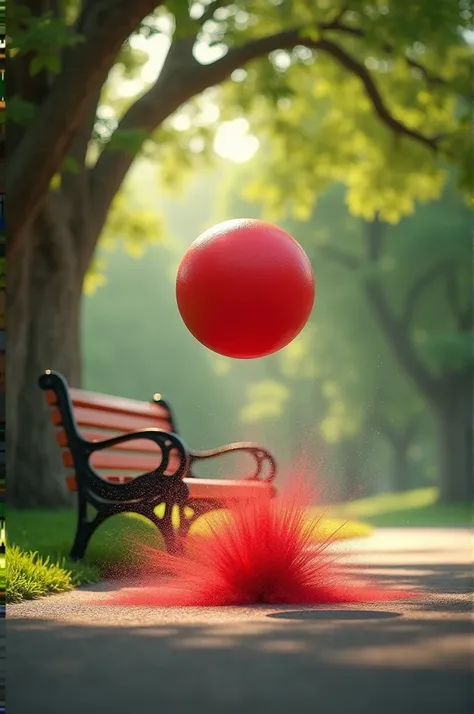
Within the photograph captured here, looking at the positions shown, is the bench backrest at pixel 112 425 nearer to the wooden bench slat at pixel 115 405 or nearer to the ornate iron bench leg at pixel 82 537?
the wooden bench slat at pixel 115 405

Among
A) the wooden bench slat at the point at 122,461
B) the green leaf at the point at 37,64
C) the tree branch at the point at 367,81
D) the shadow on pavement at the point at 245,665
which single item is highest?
the tree branch at the point at 367,81

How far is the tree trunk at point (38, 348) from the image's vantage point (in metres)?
13.8

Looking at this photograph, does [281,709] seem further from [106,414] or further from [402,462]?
[402,462]

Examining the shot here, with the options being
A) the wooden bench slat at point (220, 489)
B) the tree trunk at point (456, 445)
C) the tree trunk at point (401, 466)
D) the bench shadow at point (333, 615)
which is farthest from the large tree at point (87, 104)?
the tree trunk at point (401, 466)

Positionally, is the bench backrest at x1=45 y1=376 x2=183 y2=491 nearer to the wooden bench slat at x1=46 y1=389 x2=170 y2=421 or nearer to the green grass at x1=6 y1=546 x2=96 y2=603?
the wooden bench slat at x1=46 y1=389 x2=170 y2=421

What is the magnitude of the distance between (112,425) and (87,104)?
315 cm

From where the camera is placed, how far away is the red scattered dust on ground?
5.84 metres

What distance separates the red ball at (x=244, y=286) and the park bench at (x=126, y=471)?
765mm

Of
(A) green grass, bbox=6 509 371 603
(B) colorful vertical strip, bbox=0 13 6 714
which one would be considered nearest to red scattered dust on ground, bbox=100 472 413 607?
(A) green grass, bbox=6 509 371 603

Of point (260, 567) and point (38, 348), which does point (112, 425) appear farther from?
point (38, 348)

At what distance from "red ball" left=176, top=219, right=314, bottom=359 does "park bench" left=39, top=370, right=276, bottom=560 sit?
0.76 metres

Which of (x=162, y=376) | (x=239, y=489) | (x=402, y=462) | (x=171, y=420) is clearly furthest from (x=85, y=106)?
(x=162, y=376)

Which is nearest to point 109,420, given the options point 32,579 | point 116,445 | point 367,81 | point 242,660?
point 116,445

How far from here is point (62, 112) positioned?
35.4 ft
